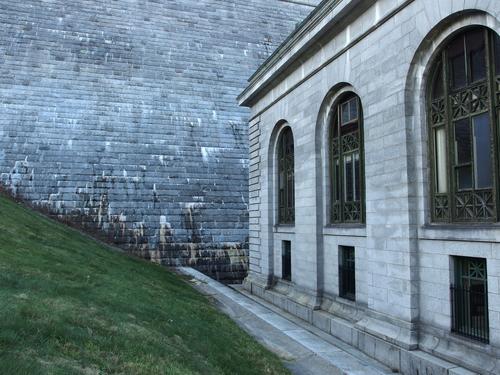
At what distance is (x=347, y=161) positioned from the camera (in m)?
12.3

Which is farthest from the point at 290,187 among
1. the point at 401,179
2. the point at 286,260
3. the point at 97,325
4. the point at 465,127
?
the point at 97,325

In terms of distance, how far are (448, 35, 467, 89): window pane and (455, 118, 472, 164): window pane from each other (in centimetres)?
72

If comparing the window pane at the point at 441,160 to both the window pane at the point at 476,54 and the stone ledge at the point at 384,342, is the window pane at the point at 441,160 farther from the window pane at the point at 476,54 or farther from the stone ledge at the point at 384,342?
the stone ledge at the point at 384,342

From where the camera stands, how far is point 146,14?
32.9 metres

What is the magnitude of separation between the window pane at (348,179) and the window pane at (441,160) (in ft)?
10.5

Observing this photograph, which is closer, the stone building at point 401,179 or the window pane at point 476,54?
the stone building at point 401,179

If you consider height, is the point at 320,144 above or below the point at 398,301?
above

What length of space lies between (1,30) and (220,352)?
27.4 metres

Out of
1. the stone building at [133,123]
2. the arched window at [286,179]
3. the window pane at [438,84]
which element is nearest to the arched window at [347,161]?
the window pane at [438,84]

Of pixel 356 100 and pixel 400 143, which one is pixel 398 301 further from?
pixel 356 100

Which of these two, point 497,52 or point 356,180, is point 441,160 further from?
point 356,180

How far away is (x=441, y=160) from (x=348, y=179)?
3.44 m

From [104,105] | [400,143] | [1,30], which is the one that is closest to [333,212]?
[400,143]

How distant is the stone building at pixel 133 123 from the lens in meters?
22.1
